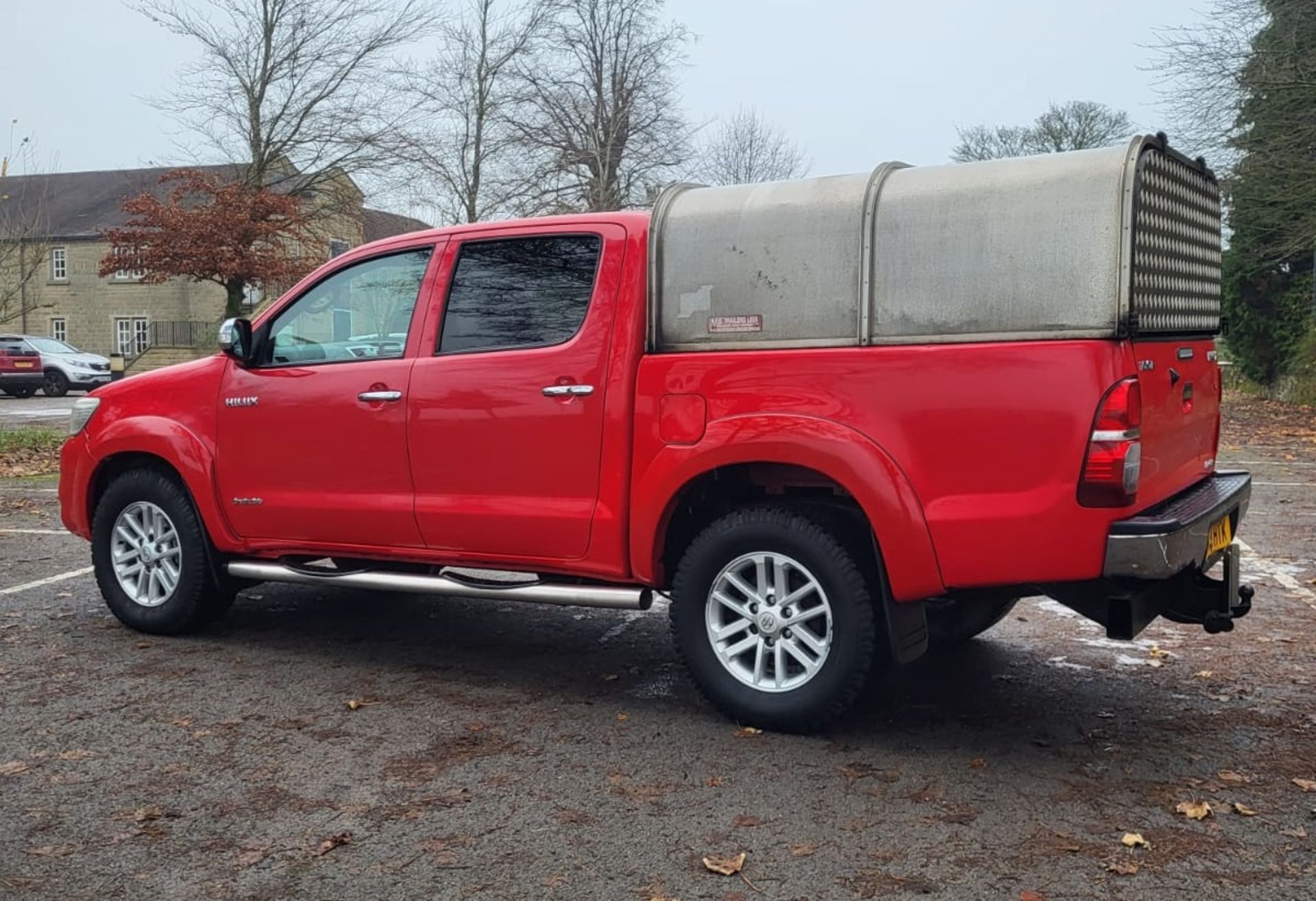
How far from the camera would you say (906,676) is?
17.9 ft

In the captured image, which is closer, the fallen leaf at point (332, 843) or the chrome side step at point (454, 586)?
the fallen leaf at point (332, 843)

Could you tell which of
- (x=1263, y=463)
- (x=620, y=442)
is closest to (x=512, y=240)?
(x=620, y=442)

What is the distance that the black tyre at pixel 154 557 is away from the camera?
238 inches

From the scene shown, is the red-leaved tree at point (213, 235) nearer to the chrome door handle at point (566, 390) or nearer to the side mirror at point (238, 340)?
the side mirror at point (238, 340)

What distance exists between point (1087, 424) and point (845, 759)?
1.42m

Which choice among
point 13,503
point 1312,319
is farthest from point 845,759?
point 1312,319

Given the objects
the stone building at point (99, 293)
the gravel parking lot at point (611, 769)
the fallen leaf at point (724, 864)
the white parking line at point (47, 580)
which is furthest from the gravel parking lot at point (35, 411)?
the fallen leaf at point (724, 864)

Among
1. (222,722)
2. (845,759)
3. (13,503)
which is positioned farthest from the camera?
(13,503)

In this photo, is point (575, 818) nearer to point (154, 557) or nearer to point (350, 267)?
point (350, 267)

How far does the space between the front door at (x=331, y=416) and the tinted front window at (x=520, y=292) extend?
22 centimetres

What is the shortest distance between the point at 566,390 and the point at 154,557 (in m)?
2.57

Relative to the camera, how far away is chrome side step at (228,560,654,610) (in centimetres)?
491

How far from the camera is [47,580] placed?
302 inches

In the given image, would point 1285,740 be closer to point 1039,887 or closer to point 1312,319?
A: point 1039,887
